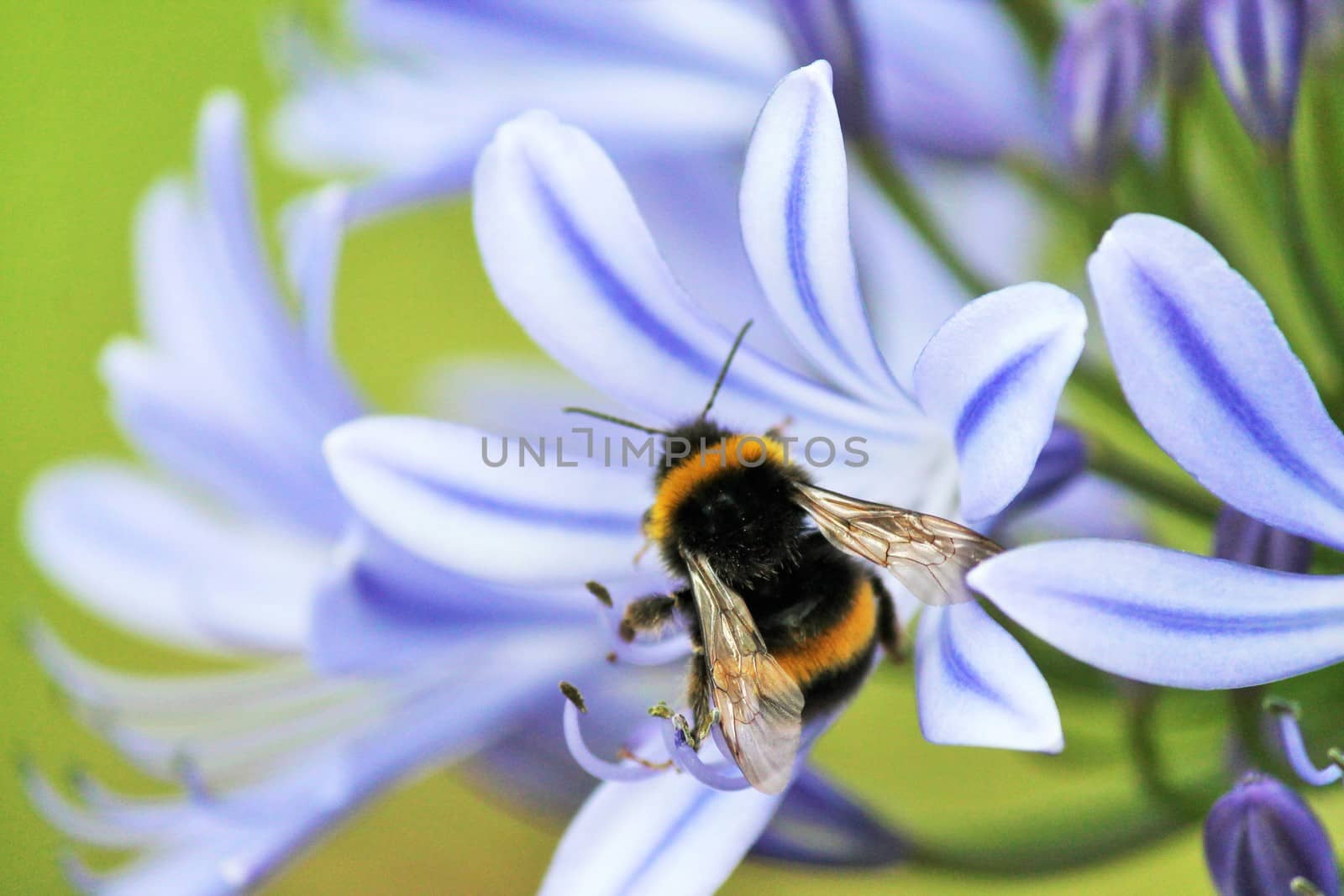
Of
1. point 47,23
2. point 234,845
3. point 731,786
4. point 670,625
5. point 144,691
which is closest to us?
point 731,786

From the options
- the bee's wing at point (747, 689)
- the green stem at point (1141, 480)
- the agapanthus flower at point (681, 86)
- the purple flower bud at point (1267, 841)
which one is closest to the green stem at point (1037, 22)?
the agapanthus flower at point (681, 86)

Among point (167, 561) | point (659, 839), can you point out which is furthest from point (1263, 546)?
point (167, 561)

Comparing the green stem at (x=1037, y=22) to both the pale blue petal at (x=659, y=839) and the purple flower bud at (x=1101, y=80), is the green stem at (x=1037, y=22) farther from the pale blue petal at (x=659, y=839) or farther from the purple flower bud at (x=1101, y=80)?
the pale blue petal at (x=659, y=839)

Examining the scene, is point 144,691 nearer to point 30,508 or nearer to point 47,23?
point 30,508

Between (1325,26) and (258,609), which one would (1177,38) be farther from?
(258,609)

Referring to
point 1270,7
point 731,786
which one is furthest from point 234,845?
point 1270,7

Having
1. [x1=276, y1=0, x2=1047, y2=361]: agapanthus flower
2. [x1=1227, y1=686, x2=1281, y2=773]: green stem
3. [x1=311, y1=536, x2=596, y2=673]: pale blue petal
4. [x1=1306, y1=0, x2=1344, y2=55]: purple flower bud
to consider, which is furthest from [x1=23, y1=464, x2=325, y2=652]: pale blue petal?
[x1=1306, y1=0, x2=1344, y2=55]: purple flower bud
